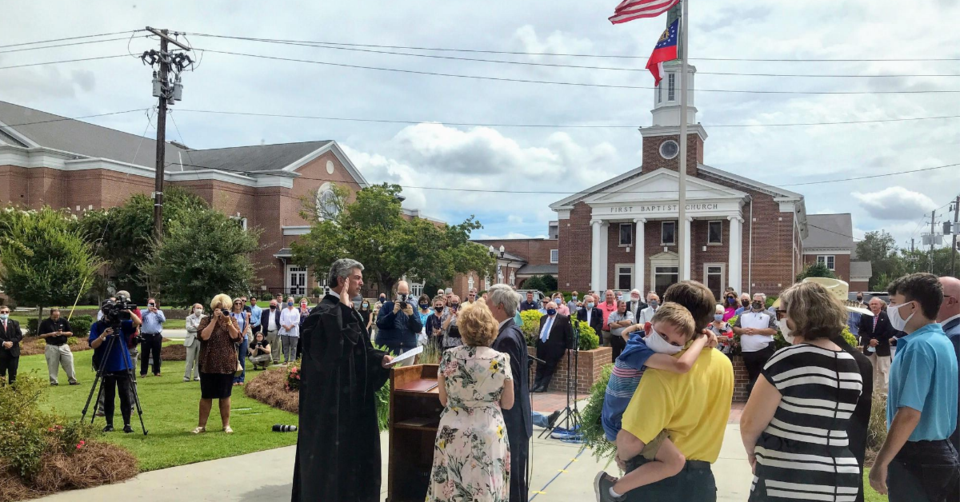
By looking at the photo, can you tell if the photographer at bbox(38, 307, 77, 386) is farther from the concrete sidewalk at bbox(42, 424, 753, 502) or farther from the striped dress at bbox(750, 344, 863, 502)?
the striped dress at bbox(750, 344, 863, 502)

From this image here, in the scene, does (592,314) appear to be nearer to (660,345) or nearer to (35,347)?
(660,345)

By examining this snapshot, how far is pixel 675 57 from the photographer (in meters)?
17.1

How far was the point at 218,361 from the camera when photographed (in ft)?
28.6

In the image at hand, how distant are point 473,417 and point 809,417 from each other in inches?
82.5

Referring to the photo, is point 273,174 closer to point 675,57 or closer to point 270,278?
point 270,278

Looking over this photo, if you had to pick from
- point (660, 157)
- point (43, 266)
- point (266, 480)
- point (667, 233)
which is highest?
point (660, 157)

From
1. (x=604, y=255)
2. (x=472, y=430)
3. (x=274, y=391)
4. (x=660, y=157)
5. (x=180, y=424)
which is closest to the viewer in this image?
(x=472, y=430)

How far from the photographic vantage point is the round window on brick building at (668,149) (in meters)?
46.0

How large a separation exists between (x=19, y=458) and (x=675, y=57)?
15.7m

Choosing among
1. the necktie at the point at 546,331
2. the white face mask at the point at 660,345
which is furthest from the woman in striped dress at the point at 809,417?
the necktie at the point at 546,331

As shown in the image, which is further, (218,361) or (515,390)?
(218,361)

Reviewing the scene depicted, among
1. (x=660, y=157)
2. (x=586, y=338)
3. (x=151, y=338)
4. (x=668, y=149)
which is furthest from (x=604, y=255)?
(x=151, y=338)

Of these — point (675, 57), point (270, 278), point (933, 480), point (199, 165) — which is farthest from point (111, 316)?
point (199, 165)

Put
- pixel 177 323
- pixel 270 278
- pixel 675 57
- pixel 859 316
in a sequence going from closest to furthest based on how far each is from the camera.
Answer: pixel 859 316 → pixel 675 57 → pixel 177 323 → pixel 270 278
